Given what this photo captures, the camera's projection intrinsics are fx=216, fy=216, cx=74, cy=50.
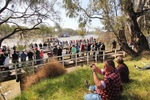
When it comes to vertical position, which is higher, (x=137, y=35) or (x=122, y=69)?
(x=137, y=35)

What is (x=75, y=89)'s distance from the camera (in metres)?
7.38

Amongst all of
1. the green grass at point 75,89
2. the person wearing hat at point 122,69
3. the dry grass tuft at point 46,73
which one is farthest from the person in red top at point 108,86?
the dry grass tuft at point 46,73

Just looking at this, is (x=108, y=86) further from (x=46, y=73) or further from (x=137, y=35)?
(x=137, y=35)

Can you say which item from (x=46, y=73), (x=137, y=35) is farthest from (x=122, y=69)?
(x=137, y=35)

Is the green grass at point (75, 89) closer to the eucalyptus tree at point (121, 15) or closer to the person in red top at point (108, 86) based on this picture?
the person in red top at point (108, 86)

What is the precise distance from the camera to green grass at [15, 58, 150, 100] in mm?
6053

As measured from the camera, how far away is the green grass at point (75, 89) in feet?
19.9

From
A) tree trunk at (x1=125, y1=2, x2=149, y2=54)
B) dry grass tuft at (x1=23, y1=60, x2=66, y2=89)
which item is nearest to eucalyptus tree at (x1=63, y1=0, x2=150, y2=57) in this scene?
tree trunk at (x1=125, y1=2, x2=149, y2=54)

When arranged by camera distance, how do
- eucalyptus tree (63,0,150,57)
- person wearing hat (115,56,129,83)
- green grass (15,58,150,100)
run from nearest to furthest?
green grass (15,58,150,100)
person wearing hat (115,56,129,83)
eucalyptus tree (63,0,150,57)

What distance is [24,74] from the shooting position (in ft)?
38.1

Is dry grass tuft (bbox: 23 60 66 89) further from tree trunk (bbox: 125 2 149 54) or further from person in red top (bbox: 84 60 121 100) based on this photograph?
tree trunk (bbox: 125 2 149 54)

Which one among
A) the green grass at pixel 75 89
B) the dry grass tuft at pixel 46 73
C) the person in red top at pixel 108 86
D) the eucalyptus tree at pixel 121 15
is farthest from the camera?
the eucalyptus tree at pixel 121 15

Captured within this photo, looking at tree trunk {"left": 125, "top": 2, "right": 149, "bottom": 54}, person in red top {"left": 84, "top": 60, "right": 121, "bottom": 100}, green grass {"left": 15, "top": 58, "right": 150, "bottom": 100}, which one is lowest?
green grass {"left": 15, "top": 58, "right": 150, "bottom": 100}

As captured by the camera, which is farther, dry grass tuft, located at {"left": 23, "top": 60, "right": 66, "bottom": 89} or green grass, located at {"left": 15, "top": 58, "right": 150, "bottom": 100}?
dry grass tuft, located at {"left": 23, "top": 60, "right": 66, "bottom": 89}
